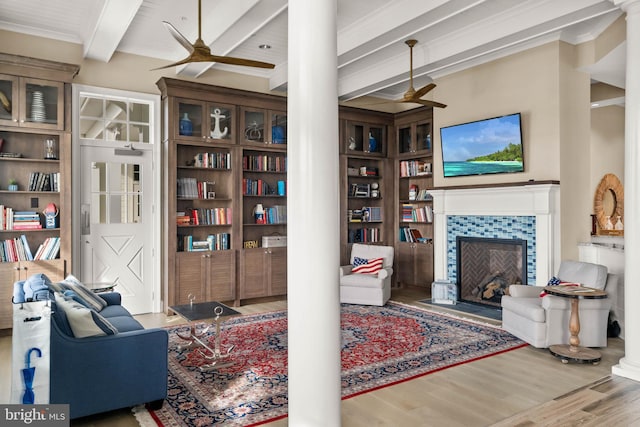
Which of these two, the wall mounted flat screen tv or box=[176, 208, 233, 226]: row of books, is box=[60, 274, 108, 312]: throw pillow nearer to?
box=[176, 208, 233, 226]: row of books

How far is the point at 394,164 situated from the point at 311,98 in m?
5.70

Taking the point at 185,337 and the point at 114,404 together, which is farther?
the point at 185,337

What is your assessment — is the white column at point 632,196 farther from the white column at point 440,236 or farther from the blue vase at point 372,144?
the blue vase at point 372,144

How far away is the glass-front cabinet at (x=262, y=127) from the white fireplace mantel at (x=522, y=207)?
2.50m

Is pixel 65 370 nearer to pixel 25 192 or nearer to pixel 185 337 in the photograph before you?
pixel 185 337

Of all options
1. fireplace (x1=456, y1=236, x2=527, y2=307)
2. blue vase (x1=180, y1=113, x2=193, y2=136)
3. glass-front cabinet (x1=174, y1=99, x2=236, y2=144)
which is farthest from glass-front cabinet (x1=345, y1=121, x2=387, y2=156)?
blue vase (x1=180, y1=113, x2=193, y2=136)

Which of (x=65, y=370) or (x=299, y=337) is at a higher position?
(x=299, y=337)

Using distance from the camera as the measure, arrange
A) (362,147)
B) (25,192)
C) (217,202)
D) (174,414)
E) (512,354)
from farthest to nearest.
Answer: (362,147)
(217,202)
(25,192)
(512,354)
(174,414)

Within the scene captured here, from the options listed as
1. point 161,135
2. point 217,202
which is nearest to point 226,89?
point 161,135

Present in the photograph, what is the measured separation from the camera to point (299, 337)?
95.1 inches

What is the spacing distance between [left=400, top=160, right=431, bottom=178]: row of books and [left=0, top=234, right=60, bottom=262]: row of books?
17.1 ft

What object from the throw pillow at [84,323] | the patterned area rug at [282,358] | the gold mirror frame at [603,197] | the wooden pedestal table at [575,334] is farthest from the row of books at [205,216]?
the gold mirror frame at [603,197]

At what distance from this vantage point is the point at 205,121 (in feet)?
20.3

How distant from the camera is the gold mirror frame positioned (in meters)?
7.21
